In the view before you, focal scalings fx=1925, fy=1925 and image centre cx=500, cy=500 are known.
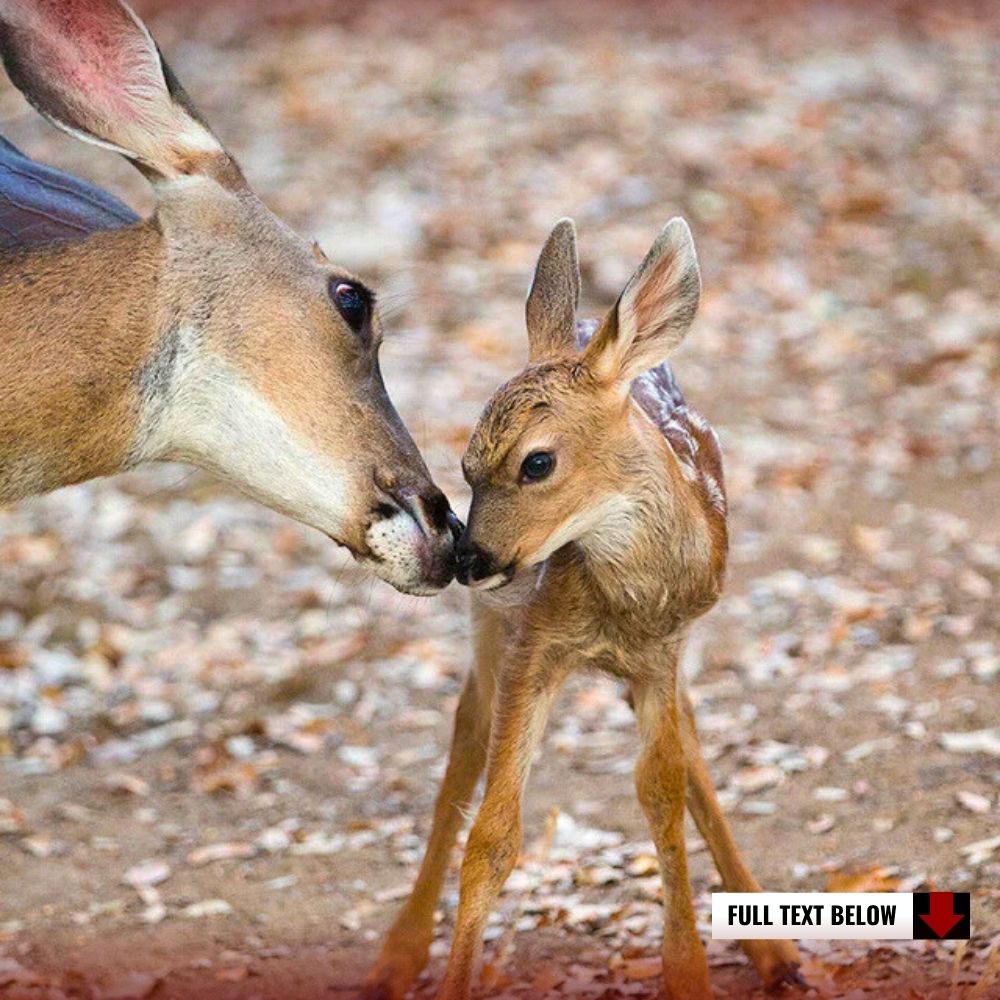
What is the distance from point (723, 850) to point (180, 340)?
6.08 feet

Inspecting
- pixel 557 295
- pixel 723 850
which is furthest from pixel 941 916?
pixel 557 295

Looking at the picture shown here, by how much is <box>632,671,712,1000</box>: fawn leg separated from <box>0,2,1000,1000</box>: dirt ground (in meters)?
0.44

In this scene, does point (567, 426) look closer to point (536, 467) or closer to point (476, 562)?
point (536, 467)

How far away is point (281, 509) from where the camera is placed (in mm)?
4402

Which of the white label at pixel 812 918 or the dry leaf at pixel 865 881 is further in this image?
the dry leaf at pixel 865 881

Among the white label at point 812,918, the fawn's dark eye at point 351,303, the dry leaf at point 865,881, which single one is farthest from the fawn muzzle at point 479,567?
the dry leaf at point 865,881

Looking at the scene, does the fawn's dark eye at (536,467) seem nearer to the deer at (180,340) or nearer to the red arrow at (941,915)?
the deer at (180,340)

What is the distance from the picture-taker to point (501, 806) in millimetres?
4258

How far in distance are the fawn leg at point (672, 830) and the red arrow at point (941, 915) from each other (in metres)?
0.62

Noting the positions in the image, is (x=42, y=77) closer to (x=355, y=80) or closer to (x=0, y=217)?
(x=0, y=217)

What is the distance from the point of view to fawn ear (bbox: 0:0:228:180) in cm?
446

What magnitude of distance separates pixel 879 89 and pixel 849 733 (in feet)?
26.0

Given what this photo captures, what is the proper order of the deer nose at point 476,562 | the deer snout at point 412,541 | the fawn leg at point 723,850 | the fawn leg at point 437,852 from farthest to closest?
the fawn leg at point 437,852, the fawn leg at point 723,850, the deer snout at point 412,541, the deer nose at point 476,562

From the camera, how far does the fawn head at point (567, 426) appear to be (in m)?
3.99
